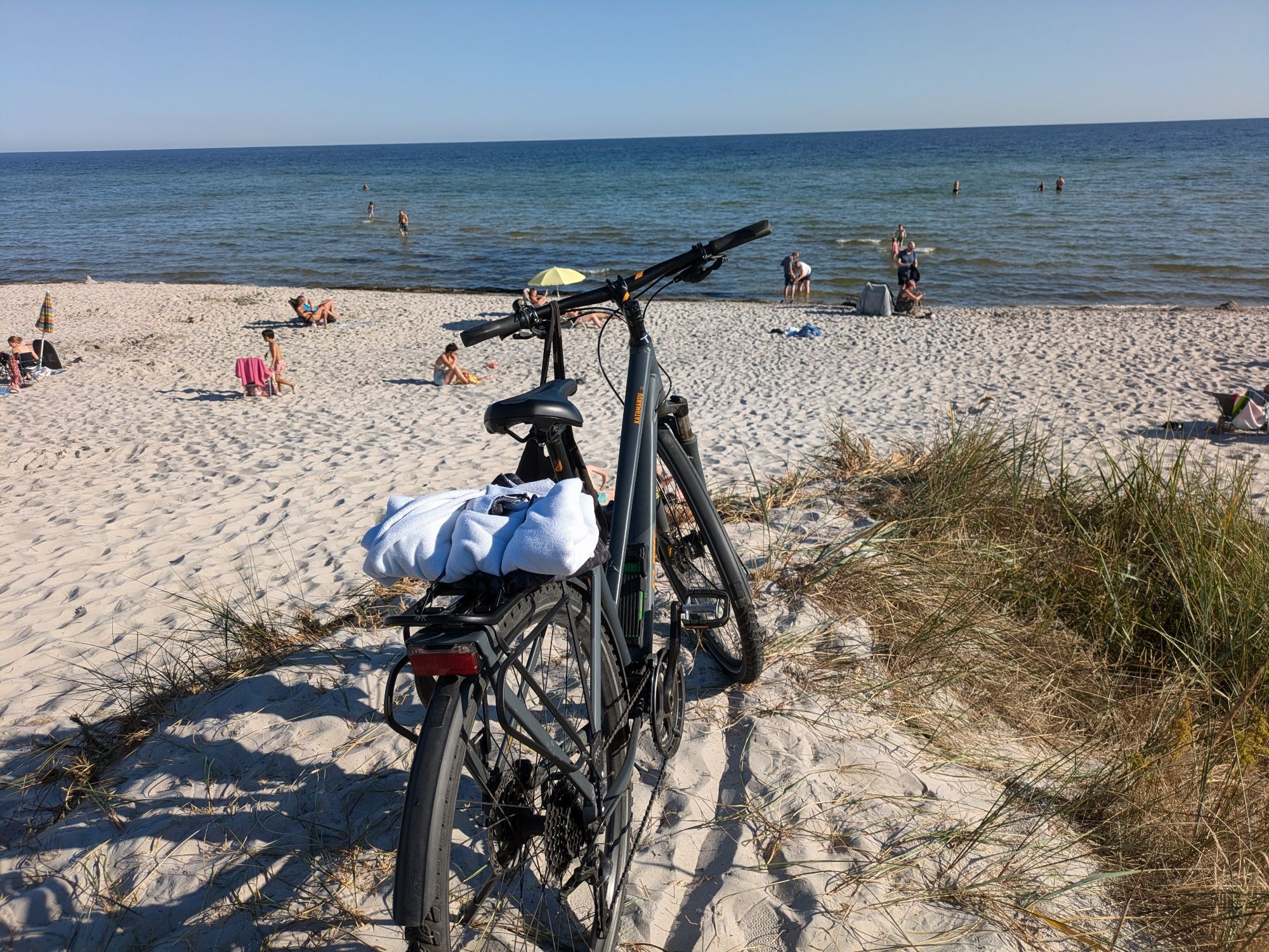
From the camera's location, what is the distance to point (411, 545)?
5.32 feet

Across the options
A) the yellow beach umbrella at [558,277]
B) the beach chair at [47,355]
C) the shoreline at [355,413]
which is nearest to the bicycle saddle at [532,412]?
the shoreline at [355,413]

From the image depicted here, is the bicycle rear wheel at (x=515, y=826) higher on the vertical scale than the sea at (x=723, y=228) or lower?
lower

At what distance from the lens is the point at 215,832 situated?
2568 mm

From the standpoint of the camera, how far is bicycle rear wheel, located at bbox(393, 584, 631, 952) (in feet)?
4.42

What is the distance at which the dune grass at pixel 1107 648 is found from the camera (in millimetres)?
2375

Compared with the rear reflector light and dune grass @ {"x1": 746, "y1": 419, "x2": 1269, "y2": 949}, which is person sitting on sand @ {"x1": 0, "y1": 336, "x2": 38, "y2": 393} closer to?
dune grass @ {"x1": 746, "y1": 419, "x2": 1269, "y2": 949}

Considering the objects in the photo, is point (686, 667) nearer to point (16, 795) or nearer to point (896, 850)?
point (896, 850)

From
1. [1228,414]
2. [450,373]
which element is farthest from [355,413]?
[1228,414]

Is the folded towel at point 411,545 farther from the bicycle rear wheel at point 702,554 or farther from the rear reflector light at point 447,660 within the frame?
the bicycle rear wheel at point 702,554

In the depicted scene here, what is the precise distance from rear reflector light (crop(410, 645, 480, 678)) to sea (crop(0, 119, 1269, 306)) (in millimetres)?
19854

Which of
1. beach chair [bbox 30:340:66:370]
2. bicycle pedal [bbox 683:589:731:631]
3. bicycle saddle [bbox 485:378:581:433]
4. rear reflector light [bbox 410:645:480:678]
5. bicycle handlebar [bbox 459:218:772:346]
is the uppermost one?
bicycle handlebar [bbox 459:218:772:346]

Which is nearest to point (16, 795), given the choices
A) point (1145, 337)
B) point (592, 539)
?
point (592, 539)

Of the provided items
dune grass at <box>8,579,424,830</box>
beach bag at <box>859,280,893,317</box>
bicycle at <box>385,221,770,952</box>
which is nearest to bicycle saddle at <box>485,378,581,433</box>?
bicycle at <box>385,221,770,952</box>

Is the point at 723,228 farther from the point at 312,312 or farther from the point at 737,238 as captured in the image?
the point at 737,238
